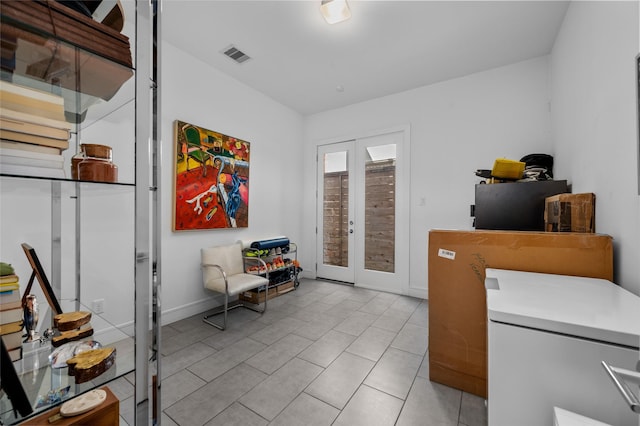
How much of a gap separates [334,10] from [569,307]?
253 cm

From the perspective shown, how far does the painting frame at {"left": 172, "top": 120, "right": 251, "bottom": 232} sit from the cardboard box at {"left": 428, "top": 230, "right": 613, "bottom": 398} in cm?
250

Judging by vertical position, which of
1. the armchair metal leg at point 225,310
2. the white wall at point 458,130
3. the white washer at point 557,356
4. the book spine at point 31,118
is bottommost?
the armchair metal leg at point 225,310

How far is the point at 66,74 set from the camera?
0.80 meters

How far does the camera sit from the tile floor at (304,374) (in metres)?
1.49

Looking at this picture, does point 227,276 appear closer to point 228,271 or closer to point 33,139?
point 228,271

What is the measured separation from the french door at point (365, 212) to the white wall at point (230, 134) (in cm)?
60

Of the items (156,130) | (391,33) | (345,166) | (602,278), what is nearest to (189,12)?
(391,33)

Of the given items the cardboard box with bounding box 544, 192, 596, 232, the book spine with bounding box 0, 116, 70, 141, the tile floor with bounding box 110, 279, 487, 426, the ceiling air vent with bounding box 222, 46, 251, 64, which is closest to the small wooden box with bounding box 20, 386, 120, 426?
the tile floor with bounding box 110, 279, 487, 426

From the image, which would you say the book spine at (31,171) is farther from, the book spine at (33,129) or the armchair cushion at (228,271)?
the armchair cushion at (228,271)

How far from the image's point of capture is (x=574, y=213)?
162cm

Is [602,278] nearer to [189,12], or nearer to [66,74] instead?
[66,74]

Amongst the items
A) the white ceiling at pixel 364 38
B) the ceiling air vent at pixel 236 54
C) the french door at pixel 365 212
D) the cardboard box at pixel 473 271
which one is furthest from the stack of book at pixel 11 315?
the french door at pixel 365 212

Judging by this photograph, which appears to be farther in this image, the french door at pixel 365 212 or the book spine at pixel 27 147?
the french door at pixel 365 212

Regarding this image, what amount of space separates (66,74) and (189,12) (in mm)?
2108
